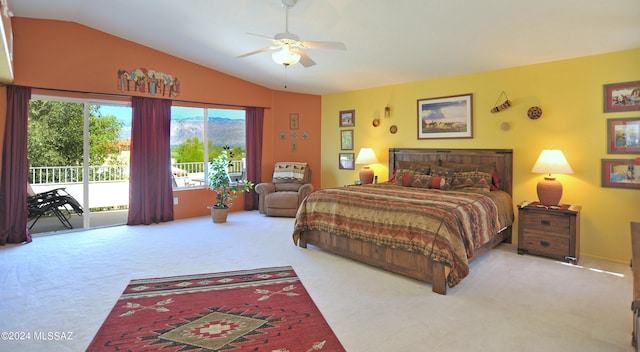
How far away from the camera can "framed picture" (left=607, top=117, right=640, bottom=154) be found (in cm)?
378

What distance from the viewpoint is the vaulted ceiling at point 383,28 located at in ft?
10.9

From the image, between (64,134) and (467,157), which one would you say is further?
(64,134)

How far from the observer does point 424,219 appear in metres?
3.22

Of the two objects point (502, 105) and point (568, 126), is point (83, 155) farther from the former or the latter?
point (568, 126)

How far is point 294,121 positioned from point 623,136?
5304 mm

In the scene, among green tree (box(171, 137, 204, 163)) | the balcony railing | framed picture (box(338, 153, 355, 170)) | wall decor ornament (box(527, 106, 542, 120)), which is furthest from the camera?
framed picture (box(338, 153, 355, 170))

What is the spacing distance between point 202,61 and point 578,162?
5805 mm

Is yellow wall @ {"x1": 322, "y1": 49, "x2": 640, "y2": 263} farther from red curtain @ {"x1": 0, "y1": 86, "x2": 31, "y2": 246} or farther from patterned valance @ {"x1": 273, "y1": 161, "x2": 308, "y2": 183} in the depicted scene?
red curtain @ {"x1": 0, "y1": 86, "x2": 31, "y2": 246}

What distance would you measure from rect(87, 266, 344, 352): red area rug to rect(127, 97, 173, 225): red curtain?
2745 millimetres

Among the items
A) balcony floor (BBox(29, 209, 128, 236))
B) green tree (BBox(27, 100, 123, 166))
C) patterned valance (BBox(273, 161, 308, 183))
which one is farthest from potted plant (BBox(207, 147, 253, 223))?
green tree (BBox(27, 100, 123, 166))

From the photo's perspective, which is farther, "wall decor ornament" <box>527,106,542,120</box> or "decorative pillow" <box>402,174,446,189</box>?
"decorative pillow" <box>402,174,446,189</box>

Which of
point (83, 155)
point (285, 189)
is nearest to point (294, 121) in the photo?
point (285, 189)

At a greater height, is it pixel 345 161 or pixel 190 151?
pixel 190 151

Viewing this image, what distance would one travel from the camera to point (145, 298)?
2900mm
